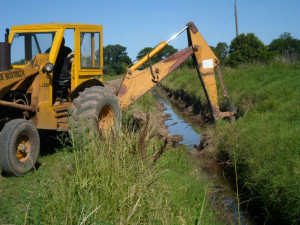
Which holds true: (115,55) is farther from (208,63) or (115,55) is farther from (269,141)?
(269,141)

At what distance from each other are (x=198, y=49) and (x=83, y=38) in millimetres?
3006

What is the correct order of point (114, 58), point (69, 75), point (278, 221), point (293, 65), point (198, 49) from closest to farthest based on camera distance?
point (278, 221), point (69, 75), point (198, 49), point (293, 65), point (114, 58)

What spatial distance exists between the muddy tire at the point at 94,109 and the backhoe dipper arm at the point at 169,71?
0.90 metres

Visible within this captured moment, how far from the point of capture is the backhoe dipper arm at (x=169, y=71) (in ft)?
26.5

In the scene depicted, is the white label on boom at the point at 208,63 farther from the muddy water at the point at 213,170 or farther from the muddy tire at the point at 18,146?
the muddy tire at the point at 18,146

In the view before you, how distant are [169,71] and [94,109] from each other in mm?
2786

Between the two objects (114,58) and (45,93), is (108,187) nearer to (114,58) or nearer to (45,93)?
(45,93)

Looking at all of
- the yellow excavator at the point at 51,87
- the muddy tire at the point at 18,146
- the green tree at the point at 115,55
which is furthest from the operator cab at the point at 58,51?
the green tree at the point at 115,55

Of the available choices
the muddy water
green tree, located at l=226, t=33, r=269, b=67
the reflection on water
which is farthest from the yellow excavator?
green tree, located at l=226, t=33, r=269, b=67

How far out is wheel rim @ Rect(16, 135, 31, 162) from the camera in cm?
555

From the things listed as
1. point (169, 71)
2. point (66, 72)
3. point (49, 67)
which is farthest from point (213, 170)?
point (49, 67)

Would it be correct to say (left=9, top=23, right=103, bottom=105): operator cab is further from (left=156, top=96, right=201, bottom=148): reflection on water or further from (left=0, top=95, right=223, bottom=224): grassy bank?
(left=156, top=96, right=201, bottom=148): reflection on water

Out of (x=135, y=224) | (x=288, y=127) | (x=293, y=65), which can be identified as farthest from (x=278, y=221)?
(x=293, y=65)

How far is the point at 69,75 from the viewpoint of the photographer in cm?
714
